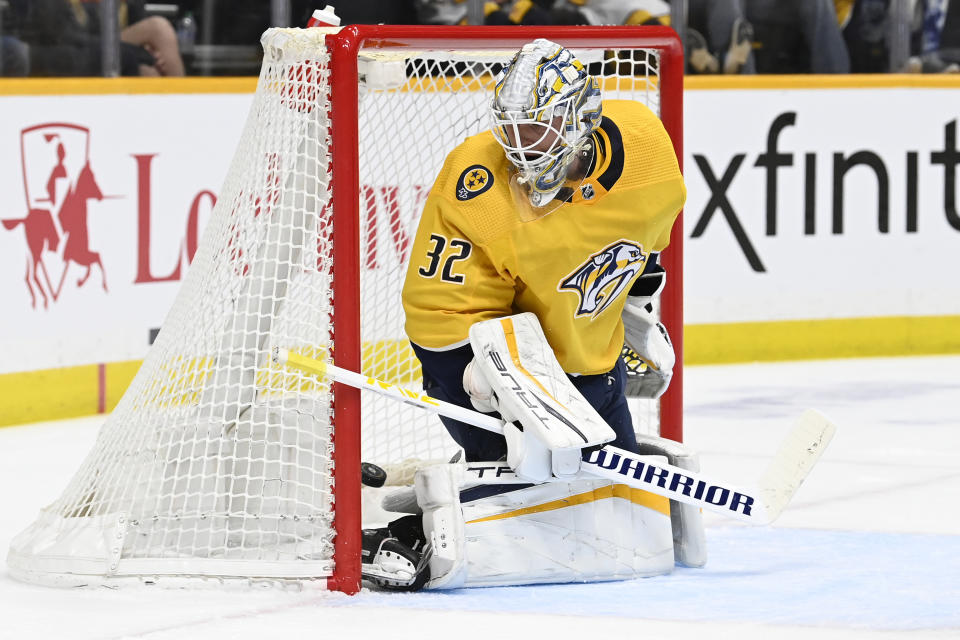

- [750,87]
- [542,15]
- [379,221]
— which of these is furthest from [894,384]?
[379,221]

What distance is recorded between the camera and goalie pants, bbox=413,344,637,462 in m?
3.04

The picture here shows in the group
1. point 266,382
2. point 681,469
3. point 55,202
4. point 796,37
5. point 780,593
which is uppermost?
point 796,37

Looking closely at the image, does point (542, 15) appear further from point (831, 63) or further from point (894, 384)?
point (894, 384)

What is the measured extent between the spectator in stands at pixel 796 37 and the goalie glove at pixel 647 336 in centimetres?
325

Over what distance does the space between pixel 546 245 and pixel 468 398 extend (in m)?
A: 0.34

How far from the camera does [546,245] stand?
2943 millimetres

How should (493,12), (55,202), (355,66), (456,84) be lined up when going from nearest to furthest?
1. (355,66)
2. (456,84)
3. (55,202)
4. (493,12)

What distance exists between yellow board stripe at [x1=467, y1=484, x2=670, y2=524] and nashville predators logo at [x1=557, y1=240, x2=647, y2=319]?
34 centimetres

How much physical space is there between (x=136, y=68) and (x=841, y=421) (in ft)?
8.01

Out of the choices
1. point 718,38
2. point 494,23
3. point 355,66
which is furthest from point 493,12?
point 355,66

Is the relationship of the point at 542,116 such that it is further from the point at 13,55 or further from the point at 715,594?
the point at 13,55

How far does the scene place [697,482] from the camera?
10.2 feet

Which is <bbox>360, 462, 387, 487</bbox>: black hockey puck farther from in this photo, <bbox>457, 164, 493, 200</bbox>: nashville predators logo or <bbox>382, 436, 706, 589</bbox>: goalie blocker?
<bbox>457, 164, 493, 200</bbox>: nashville predators logo

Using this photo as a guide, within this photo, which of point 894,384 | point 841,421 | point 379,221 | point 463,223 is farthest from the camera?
point 894,384
